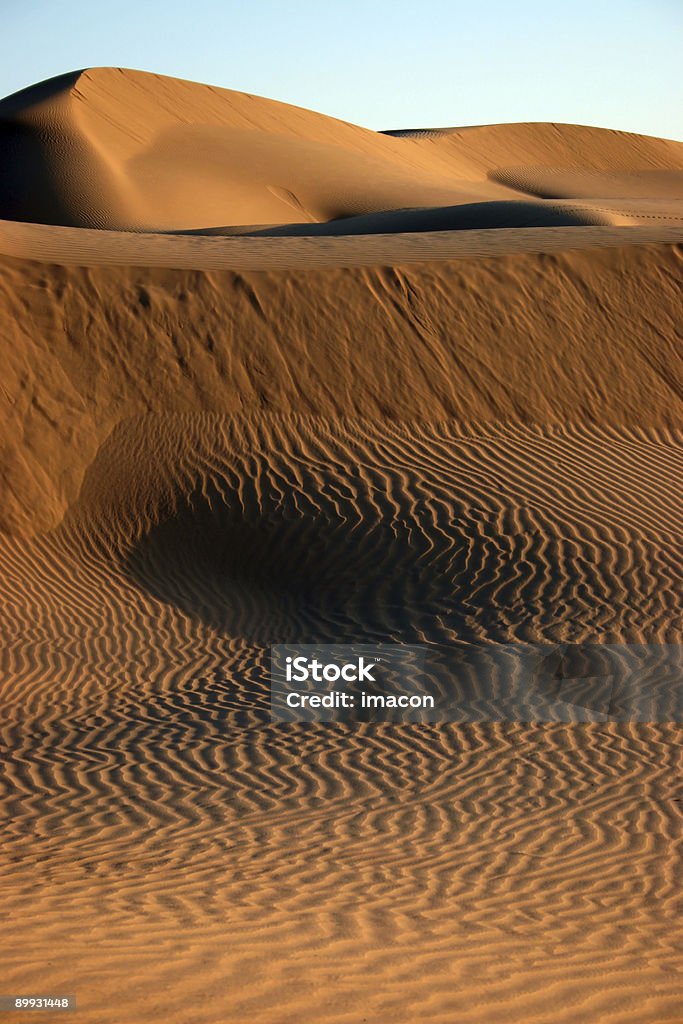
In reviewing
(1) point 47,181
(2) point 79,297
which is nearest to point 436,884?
(2) point 79,297

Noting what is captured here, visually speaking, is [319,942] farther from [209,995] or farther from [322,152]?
[322,152]

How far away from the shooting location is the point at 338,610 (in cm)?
1283

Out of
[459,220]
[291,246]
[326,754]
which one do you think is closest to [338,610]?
[326,754]

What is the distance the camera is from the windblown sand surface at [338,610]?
17.8ft

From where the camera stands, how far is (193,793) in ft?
28.1

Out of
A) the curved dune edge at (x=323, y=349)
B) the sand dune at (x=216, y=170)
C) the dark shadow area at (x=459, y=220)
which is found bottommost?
the curved dune edge at (x=323, y=349)

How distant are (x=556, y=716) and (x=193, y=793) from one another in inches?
141

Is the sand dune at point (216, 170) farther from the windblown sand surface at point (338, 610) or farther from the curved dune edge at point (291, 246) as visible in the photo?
the windblown sand surface at point (338, 610)

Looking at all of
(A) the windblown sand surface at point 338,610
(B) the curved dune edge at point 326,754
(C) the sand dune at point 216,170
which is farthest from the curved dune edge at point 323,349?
(C) the sand dune at point 216,170

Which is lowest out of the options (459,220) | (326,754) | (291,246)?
(326,754)

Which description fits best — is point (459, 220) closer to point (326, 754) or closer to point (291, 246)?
point (291, 246)

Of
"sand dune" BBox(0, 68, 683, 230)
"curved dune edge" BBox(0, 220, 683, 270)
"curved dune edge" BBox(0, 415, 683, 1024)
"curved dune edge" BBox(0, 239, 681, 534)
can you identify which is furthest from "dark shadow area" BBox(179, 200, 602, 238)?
"curved dune edge" BBox(0, 415, 683, 1024)

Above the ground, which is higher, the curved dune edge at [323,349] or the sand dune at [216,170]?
the sand dune at [216,170]

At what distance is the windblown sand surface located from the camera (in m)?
5.42
